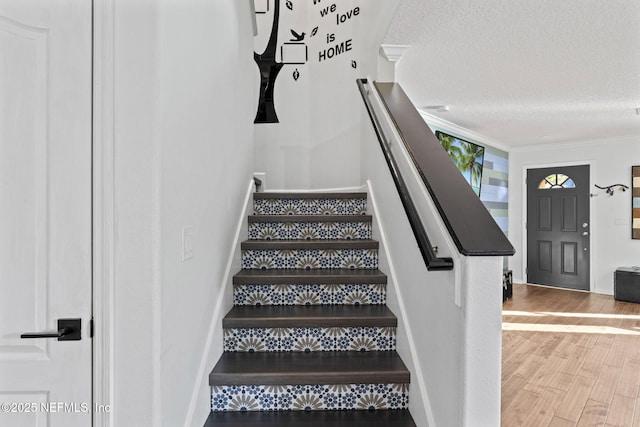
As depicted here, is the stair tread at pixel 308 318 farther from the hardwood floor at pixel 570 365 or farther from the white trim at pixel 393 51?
the white trim at pixel 393 51

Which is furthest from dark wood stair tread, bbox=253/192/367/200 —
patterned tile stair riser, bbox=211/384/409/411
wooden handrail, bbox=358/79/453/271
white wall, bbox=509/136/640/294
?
white wall, bbox=509/136/640/294

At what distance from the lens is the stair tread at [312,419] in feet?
4.82

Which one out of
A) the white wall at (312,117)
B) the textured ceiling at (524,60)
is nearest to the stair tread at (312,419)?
the textured ceiling at (524,60)

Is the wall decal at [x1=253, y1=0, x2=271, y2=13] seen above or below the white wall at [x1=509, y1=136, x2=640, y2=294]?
above

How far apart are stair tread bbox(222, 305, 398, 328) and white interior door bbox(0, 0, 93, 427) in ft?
2.65

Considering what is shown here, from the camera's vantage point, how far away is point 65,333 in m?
1.02

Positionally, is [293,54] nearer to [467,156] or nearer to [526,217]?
[467,156]

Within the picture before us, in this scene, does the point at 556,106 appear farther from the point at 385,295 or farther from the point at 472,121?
the point at 385,295

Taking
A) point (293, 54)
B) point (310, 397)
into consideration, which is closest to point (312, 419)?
point (310, 397)

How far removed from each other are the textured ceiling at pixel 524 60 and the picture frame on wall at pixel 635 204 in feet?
2.83

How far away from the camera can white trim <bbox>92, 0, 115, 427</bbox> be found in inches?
40.2

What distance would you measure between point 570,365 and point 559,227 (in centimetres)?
376

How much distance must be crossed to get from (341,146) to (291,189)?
0.76 meters

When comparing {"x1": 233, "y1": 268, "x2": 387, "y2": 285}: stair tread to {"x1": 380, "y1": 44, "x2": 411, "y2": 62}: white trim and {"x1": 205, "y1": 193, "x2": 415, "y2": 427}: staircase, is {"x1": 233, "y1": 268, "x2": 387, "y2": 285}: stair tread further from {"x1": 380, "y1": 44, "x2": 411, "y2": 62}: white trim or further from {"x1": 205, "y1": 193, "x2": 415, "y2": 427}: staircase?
{"x1": 380, "y1": 44, "x2": 411, "y2": 62}: white trim
